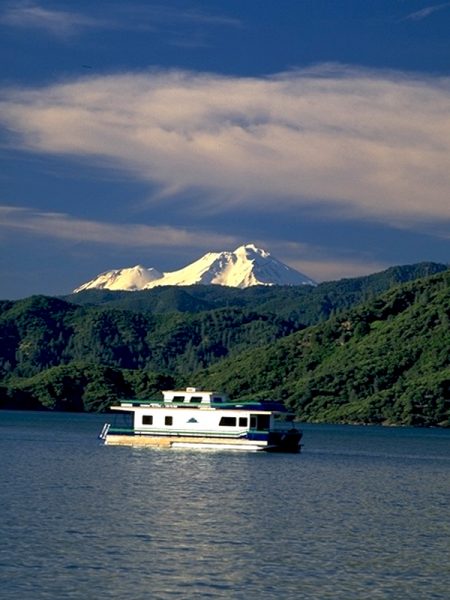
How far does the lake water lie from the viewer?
4784 cm

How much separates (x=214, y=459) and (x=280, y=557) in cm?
6731

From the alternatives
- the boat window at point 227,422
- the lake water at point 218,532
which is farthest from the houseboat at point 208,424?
the lake water at point 218,532

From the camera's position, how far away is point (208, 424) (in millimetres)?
135625

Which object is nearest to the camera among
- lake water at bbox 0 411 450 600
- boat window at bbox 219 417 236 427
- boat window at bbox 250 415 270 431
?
lake water at bbox 0 411 450 600

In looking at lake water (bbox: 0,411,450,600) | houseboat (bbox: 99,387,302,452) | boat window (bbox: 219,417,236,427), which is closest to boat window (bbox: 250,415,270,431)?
houseboat (bbox: 99,387,302,452)

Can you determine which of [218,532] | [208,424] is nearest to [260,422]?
[208,424]

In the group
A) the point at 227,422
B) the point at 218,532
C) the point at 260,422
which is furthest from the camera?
the point at 260,422

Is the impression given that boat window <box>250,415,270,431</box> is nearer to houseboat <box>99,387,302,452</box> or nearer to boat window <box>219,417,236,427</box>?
houseboat <box>99,387,302,452</box>

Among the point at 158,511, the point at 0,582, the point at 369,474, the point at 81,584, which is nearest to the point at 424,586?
the point at 81,584

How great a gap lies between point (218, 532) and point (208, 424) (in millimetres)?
72168

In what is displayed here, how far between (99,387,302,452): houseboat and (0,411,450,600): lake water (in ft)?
54.5

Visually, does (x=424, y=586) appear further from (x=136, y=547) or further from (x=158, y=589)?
(x=136, y=547)

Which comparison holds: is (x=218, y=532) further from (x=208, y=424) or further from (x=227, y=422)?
(x=208, y=424)

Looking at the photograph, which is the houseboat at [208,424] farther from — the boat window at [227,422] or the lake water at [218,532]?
the lake water at [218,532]
